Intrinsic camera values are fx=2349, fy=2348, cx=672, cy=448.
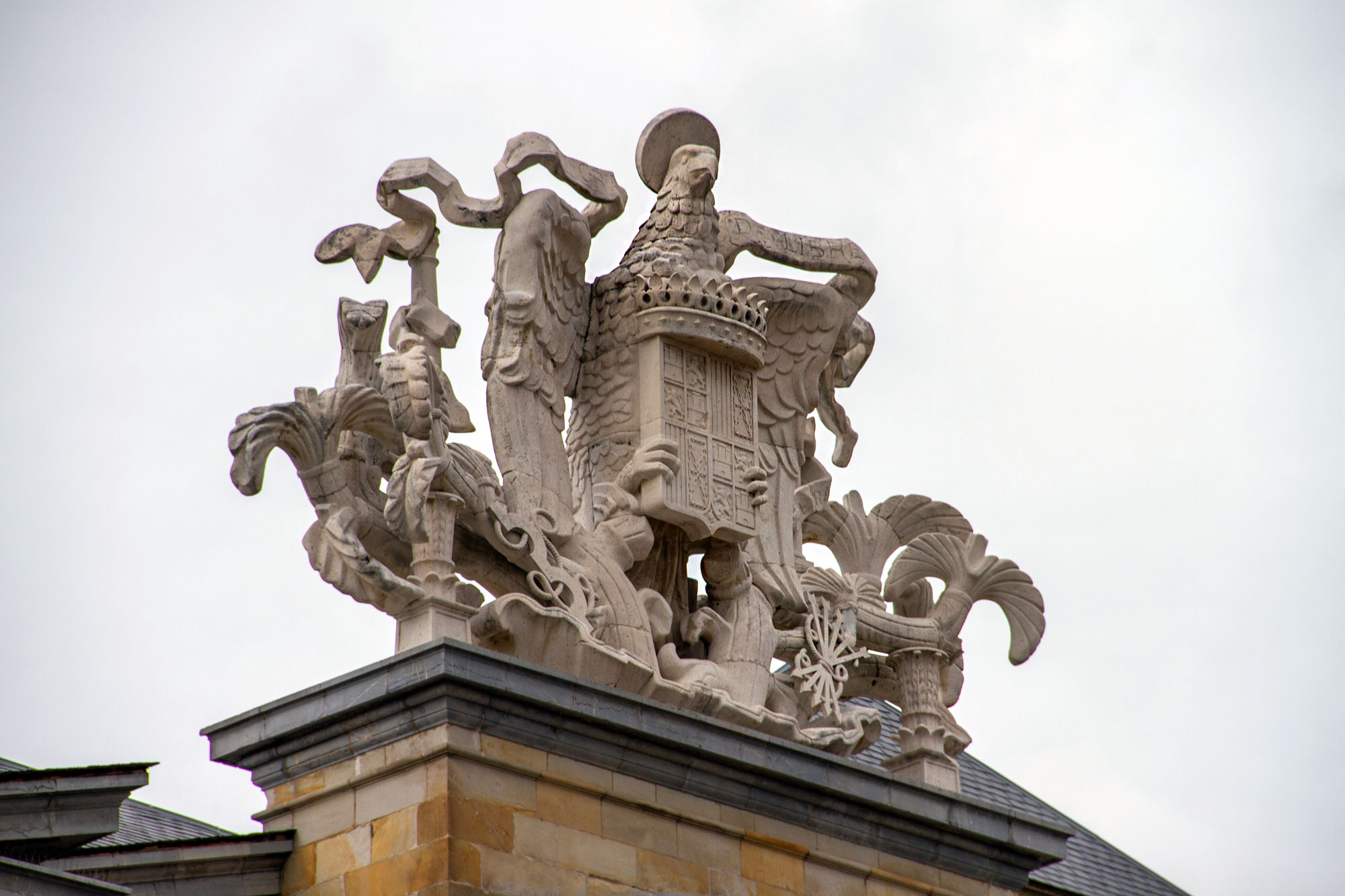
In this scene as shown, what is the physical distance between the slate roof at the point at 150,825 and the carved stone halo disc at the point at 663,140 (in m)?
5.17

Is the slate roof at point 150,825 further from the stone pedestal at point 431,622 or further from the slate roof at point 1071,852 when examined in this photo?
the slate roof at point 1071,852

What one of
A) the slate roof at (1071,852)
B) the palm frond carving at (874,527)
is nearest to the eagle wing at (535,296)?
the palm frond carving at (874,527)

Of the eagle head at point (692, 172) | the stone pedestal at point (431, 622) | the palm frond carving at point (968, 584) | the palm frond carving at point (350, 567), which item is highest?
the eagle head at point (692, 172)

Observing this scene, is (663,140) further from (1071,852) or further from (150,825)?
(1071,852)

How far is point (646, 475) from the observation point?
555 inches

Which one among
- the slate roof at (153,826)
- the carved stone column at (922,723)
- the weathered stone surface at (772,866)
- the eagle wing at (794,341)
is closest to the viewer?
the weathered stone surface at (772,866)

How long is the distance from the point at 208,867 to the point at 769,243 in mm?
5537

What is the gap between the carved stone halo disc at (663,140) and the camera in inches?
599

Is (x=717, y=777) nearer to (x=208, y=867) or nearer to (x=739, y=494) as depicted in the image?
(x=739, y=494)

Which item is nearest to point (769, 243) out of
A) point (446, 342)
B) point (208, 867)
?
point (446, 342)

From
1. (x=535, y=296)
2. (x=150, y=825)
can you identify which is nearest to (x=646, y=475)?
(x=535, y=296)

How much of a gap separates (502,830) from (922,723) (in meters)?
3.85

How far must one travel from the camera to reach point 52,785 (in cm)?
1173

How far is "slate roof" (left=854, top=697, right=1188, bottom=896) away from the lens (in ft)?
67.3
